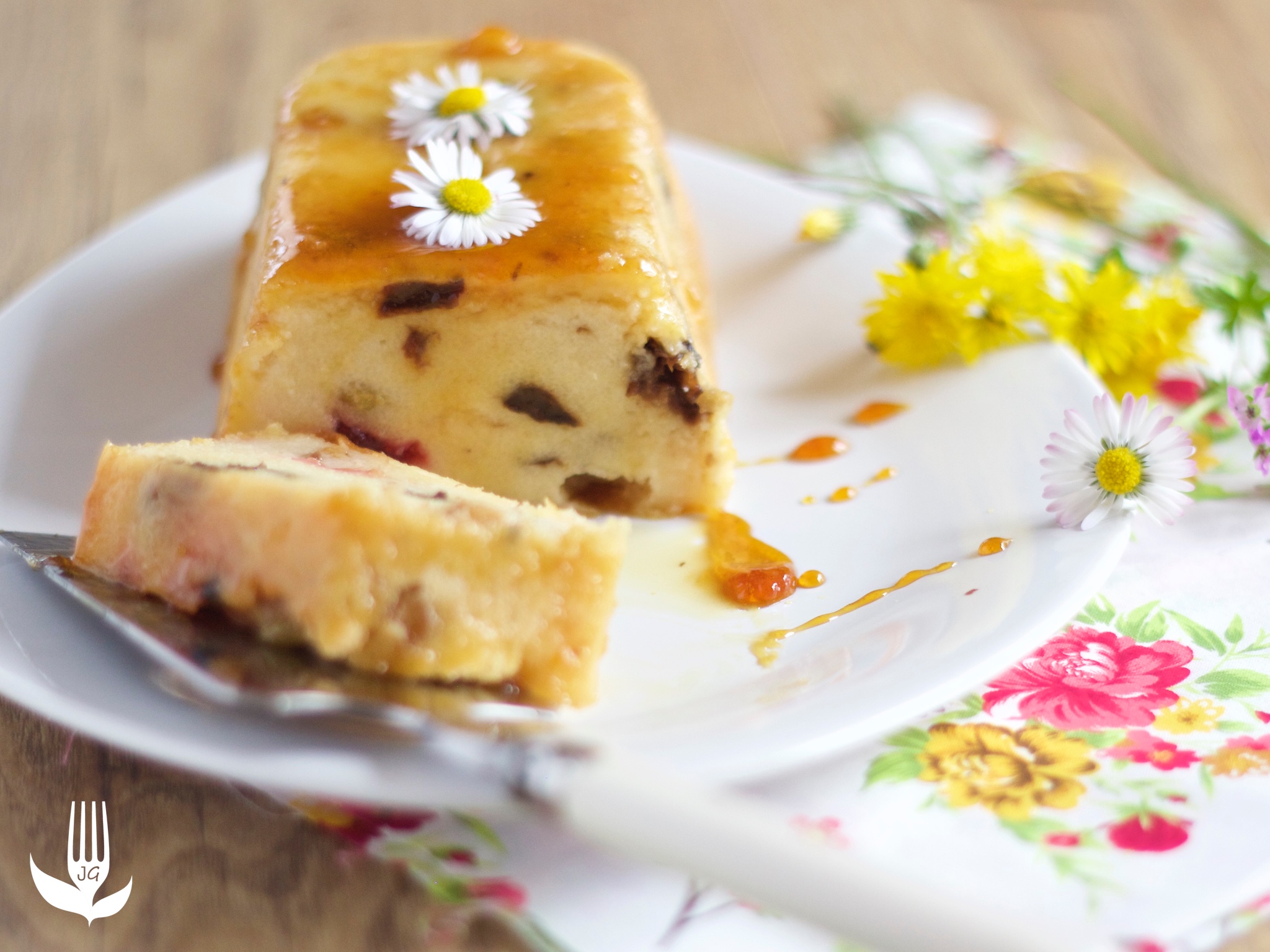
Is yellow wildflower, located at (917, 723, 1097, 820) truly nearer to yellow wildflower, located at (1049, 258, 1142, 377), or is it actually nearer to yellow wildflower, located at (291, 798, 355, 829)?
yellow wildflower, located at (291, 798, 355, 829)

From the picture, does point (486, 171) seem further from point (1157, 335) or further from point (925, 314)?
point (1157, 335)

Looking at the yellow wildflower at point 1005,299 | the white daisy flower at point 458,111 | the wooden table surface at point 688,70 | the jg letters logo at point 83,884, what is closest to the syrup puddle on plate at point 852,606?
the yellow wildflower at point 1005,299

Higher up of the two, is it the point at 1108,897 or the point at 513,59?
the point at 513,59

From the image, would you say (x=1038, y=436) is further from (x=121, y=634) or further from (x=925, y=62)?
(x=925, y=62)

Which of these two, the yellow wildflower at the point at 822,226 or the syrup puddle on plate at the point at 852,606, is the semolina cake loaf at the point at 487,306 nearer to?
the syrup puddle on plate at the point at 852,606

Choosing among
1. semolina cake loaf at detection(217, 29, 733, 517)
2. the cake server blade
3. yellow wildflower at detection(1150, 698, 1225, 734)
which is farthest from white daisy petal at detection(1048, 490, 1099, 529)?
the cake server blade

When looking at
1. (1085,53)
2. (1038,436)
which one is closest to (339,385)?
(1038,436)
